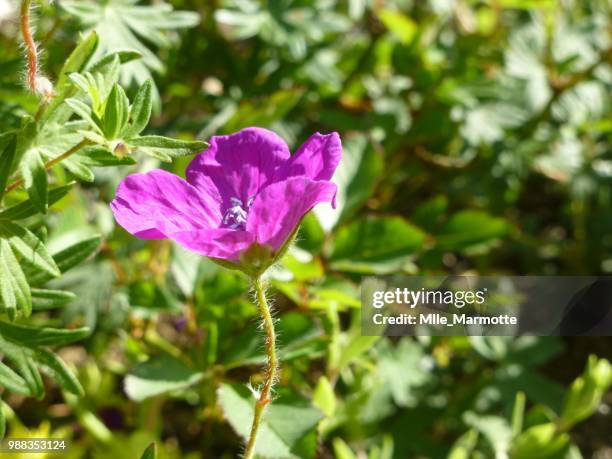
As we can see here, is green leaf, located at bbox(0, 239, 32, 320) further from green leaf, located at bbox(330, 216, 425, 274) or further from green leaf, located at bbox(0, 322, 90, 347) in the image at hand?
green leaf, located at bbox(330, 216, 425, 274)

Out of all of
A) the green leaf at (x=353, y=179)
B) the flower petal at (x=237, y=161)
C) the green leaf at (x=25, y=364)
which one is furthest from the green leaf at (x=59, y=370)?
the green leaf at (x=353, y=179)

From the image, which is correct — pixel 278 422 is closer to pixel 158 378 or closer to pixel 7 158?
pixel 158 378

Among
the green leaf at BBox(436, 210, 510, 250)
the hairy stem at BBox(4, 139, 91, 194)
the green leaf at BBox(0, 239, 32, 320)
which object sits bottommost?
the green leaf at BBox(436, 210, 510, 250)

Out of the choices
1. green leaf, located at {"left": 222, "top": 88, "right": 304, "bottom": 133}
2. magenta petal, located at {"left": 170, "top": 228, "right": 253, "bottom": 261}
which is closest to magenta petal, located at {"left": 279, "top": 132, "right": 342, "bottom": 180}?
magenta petal, located at {"left": 170, "top": 228, "right": 253, "bottom": 261}

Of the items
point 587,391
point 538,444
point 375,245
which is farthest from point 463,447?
point 375,245

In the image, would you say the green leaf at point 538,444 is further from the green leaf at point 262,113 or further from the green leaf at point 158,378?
the green leaf at point 262,113

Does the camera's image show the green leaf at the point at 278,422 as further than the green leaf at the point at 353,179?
No

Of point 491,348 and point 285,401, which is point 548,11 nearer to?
point 491,348
